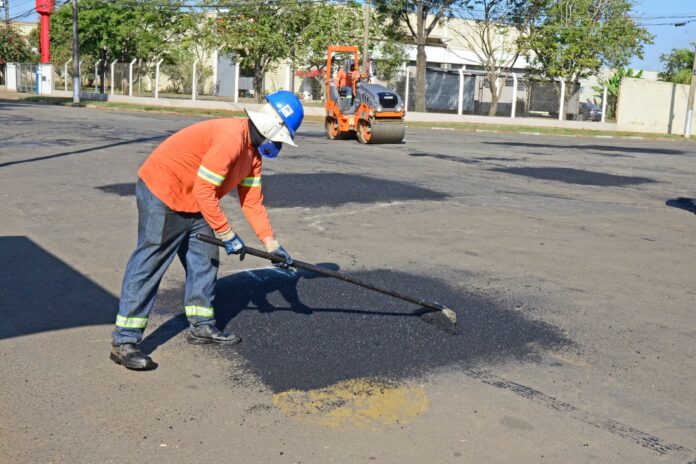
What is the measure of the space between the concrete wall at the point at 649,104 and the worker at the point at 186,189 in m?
39.5

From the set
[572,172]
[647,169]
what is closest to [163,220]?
[572,172]

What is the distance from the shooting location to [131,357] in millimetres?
4859

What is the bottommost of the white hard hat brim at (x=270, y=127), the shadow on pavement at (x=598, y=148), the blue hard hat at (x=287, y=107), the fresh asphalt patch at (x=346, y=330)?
the fresh asphalt patch at (x=346, y=330)

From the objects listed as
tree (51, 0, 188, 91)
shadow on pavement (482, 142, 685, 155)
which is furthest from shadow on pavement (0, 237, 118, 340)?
tree (51, 0, 188, 91)

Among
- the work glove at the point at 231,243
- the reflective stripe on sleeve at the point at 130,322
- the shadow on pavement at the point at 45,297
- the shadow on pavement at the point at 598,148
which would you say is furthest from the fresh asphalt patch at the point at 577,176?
the reflective stripe on sleeve at the point at 130,322

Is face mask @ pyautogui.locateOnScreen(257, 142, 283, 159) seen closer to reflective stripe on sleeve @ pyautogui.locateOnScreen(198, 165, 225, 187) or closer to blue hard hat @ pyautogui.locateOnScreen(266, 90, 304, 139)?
blue hard hat @ pyautogui.locateOnScreen(266, 90, 304, 139)

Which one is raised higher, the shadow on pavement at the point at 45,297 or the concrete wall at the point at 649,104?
the concrete wall at the point at 649,104

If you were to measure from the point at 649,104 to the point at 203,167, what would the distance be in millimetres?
40964

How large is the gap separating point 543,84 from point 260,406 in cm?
3979

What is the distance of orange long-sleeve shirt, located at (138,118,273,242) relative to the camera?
475 cm

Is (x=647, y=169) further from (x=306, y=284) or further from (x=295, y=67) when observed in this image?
(x=295, y=67)

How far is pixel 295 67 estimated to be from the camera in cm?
4194

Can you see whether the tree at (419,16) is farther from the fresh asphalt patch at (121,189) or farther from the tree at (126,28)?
the fresh asphalt patch at (121,189)

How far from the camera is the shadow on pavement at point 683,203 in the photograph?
41.8 ft
